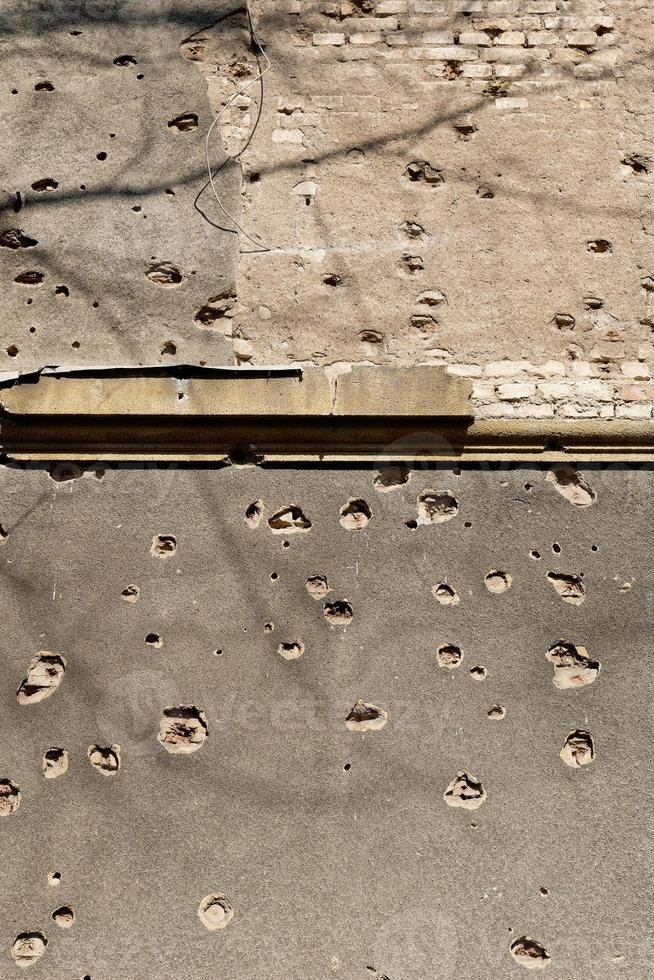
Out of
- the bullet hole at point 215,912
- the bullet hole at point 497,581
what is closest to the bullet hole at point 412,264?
the bullet hole at point 497,581

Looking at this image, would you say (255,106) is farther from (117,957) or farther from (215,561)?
(117,957)

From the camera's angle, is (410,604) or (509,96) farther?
(509,96)

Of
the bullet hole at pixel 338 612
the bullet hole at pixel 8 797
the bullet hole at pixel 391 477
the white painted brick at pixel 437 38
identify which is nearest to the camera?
the bullet hole at pixel 8 797

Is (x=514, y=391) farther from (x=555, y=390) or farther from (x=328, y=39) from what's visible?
(x=328, y=39)

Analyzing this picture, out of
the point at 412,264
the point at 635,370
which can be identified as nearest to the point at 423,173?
the point at 412,264

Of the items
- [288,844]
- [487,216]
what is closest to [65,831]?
[288,844]

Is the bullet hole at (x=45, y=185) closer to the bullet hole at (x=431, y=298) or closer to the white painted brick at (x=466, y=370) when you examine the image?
the bullet hole at (x=431, y=298)
